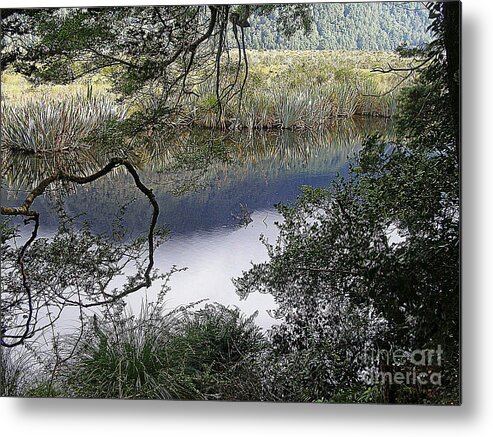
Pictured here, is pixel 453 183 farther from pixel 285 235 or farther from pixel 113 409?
pixel 113 409

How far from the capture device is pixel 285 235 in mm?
3820

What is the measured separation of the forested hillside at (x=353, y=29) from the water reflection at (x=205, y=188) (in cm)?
35

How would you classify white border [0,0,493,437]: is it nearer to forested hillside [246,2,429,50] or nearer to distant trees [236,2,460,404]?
distant trees [236,2,460,404]

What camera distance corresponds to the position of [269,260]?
3824 mm

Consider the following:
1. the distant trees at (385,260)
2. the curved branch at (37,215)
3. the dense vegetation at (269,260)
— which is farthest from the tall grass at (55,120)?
the distant trees at (385,260)

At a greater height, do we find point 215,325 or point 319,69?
point 319,69

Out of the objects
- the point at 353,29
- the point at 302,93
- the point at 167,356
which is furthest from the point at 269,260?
the point at 353,29

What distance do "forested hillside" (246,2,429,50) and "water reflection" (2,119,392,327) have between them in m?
0.35

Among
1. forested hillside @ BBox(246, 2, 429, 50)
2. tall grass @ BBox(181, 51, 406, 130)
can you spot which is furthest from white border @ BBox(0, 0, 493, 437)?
tall grass @ BBox(181, 51, 406, 130)

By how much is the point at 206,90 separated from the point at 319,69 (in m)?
0.50

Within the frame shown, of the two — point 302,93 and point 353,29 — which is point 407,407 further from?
point 353,29

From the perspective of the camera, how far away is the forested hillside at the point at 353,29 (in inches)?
146

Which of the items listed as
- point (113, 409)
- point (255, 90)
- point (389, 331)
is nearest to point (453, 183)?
point (389, 331)

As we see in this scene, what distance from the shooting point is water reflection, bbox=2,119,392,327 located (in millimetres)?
3811
